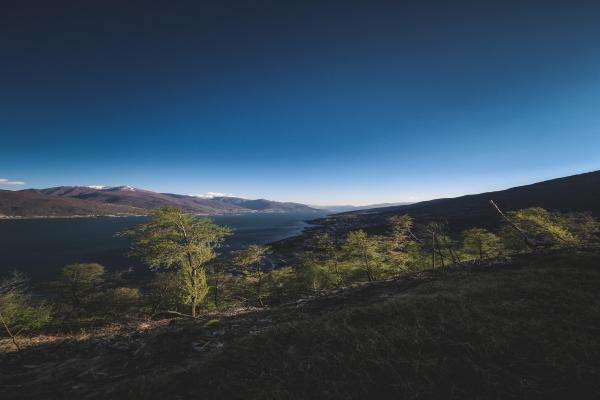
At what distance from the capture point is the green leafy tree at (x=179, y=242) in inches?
698

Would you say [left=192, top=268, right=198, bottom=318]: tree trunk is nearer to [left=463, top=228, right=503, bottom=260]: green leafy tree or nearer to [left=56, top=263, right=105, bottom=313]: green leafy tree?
[left=56, top=263, right=105, bottom=313]: green leafy tree

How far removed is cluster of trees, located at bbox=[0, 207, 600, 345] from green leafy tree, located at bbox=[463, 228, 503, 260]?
146mm

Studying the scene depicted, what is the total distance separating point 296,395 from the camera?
414cm

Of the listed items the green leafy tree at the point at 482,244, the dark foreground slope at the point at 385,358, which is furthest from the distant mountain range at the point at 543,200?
the dark foreground slope at the point at 385,358

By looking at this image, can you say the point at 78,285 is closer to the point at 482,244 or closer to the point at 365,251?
the point at 365,251

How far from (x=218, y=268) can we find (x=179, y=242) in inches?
961

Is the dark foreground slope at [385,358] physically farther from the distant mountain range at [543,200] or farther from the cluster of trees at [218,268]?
the distant mountain range at [543,200]

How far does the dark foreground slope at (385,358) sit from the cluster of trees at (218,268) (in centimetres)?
1061

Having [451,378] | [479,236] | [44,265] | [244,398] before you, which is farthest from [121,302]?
[44,265]

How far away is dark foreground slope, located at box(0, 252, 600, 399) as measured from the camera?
418cm

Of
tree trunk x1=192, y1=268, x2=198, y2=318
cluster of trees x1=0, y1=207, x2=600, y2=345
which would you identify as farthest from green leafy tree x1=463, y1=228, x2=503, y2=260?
tree trunk x1=192, y1=268, x2=198, y2=318

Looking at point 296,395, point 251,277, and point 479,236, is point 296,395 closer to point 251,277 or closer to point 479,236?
point 251,277

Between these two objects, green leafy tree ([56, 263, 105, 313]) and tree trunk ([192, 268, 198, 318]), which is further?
green leafy tree ([56, 263, 105, 313])

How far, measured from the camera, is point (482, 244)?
129ft
